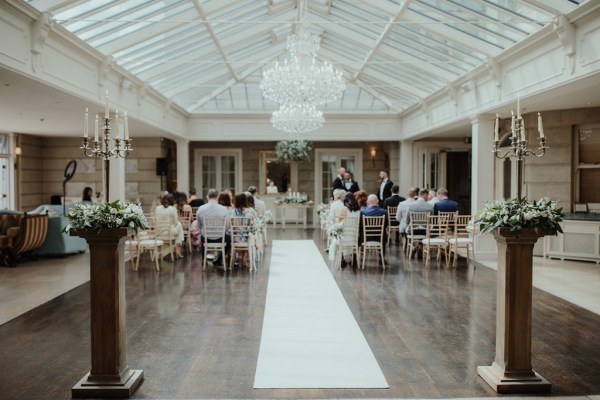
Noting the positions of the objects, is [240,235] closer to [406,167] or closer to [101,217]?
[101,217]

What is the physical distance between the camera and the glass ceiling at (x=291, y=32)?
729 centimetres

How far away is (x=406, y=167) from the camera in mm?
16797

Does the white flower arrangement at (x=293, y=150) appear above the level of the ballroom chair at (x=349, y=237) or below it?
above

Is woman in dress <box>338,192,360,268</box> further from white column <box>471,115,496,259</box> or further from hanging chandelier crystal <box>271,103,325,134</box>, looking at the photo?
hanging chandelier crystal <box>271,103,325,134</box>

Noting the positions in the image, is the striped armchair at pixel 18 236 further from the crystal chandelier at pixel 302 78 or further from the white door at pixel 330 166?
the white door at pixel 330 166

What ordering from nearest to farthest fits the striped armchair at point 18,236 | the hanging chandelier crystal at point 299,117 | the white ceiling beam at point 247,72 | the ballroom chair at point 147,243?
the ballroom chair at point 147,243 < the striped armchair at point 18,236 < the hanging chandelier crystal at point 299,117 < the white ceiling beam at point 247,72

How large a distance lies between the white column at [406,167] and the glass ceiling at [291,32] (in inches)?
65.8

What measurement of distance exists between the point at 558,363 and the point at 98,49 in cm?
763

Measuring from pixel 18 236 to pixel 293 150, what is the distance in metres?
9.20

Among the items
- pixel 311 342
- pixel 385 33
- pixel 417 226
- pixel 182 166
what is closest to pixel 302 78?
pixel 385 33

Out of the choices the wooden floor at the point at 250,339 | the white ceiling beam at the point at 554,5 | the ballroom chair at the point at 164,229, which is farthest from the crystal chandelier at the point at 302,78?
the white ceiling beam at the point at 554,5

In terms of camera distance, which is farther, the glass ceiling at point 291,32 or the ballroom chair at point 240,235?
the ballroom chair at point 240,235

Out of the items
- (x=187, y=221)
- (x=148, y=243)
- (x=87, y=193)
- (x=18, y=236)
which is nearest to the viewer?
(x=148, y=243)

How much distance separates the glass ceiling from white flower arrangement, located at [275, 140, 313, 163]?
217 centimetres
